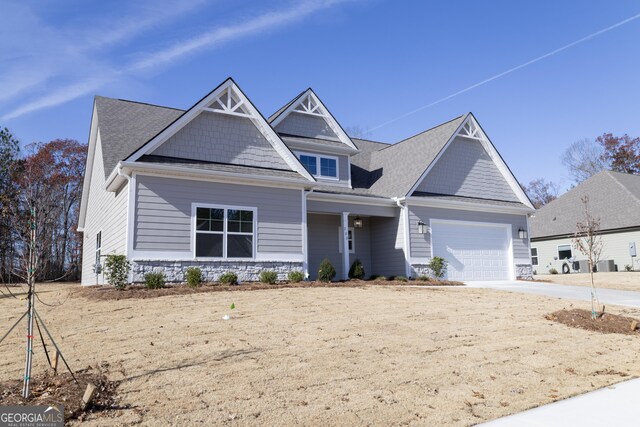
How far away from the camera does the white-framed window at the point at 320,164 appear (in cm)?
1853

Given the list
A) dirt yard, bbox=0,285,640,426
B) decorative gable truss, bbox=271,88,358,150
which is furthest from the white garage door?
dirt yard, bbox=0,285,640,426

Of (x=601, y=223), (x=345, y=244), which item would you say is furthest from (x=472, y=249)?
(x=601, y=223)

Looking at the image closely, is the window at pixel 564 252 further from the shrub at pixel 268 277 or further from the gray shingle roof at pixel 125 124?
the gray shingle roof at pixel 125 124

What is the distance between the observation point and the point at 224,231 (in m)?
13.7

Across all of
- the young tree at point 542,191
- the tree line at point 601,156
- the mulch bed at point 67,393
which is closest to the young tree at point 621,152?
the tree line at point 601,156

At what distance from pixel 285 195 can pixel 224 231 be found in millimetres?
2354

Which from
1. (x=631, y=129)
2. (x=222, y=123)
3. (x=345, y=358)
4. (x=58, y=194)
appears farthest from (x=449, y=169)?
(x=631, y=129)

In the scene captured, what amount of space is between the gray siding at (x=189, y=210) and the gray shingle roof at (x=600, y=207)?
2093 centimetres

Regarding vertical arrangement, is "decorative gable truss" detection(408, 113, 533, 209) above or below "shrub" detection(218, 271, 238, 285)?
above

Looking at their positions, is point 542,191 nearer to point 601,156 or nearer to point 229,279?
point 601,156

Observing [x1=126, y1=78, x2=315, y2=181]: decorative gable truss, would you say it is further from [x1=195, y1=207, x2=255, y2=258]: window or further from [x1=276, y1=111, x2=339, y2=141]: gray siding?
[x1=276, y1=111, x2=339, y2=141]: gray siding

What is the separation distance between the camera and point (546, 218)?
108 feet

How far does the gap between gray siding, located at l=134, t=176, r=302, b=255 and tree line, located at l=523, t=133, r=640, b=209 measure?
43.6m

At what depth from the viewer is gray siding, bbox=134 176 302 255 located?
12586 mm
